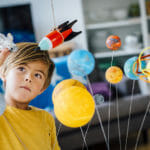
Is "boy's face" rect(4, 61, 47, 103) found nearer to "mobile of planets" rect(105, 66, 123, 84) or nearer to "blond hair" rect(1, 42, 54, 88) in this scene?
"blond hair" rect(1, 42, 54, 88)

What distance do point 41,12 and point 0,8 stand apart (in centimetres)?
148

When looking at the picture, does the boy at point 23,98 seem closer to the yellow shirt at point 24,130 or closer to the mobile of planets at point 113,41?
the yellow shirt at point 24,130

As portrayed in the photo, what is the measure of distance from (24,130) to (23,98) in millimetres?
56

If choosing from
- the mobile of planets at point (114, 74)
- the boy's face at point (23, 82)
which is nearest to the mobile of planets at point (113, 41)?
the mobile of planets at point (114, 74)

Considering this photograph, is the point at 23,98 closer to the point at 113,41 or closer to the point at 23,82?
the point at 23,82

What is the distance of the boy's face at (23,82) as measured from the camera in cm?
36

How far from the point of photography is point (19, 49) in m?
0.38

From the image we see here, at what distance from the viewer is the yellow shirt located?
0.35 metres

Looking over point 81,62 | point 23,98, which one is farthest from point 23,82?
point 81,62

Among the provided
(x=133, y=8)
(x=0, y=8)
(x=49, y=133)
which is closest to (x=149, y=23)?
(x=133, y=8)

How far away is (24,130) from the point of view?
367 millimetres

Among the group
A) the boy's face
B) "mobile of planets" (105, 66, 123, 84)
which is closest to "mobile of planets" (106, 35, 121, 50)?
"mobile of planets" (105, 66, 123, 84)

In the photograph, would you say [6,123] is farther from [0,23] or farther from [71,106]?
[0,23]

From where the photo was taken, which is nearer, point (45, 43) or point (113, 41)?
point (45, 43)
